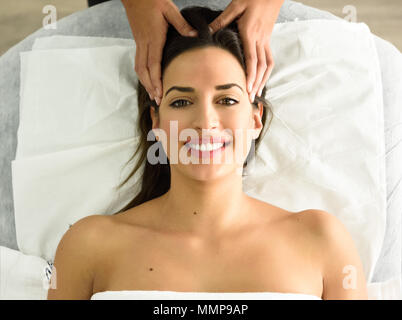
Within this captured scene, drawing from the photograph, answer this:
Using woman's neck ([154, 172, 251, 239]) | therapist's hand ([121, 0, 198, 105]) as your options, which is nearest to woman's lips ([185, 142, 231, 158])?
woman's neck ([154, 172, 251, 239])

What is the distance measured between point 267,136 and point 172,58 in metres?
0.52

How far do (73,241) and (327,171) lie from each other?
87 centimetres

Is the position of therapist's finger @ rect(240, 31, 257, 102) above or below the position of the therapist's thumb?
below

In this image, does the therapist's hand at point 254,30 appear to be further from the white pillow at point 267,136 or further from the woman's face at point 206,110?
the white pillow at point 267,136

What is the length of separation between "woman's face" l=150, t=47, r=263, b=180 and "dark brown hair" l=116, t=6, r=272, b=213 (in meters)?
0.03

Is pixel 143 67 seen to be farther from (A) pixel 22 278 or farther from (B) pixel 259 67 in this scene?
(A) pixel 22 278

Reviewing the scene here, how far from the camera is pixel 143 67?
1641mm

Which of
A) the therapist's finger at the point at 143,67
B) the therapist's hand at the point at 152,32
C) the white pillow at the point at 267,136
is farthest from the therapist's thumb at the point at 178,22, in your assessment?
the white pillow at the point at 267,136

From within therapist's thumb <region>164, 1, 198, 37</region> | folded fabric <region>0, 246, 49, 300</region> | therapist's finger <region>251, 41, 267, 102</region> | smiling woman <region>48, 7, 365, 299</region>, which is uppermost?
therapist's thumb <region>164, 1, 198, 37</region>

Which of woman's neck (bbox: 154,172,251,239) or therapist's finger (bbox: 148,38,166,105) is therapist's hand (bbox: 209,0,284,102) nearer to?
therapist's finger (bbox: 148,38,166,105)

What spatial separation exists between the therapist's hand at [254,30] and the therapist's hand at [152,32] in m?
0.12

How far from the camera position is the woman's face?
1.46m

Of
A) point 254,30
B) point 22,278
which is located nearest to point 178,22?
point 254,30

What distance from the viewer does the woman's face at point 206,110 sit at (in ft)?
4.77
